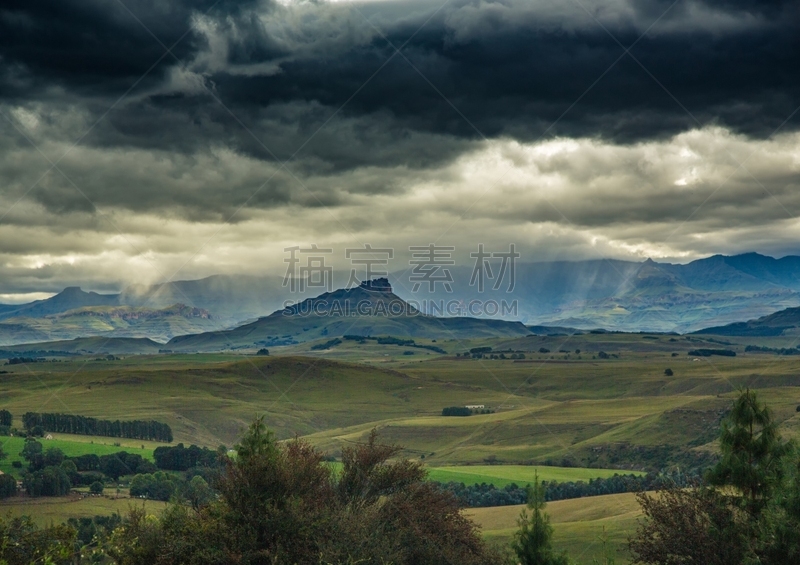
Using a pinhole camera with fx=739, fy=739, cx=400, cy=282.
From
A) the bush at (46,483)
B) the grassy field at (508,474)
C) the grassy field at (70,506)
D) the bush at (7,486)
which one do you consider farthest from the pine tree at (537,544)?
the bush at (46,483)

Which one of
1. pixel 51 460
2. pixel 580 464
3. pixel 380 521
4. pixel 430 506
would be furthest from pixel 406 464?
pixel 51 460

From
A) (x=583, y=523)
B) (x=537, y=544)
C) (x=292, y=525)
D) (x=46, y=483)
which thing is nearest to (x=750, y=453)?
(x=537, y=544)

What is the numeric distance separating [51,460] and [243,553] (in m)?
181

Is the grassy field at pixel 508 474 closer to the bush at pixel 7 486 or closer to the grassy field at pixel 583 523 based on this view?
the grassy field at pixel 583 523

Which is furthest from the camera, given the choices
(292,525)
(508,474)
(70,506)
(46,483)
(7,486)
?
(508,474)

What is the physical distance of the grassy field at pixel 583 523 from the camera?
8969 cm

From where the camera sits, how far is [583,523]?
108000 millimetres

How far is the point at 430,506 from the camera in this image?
4403 cm

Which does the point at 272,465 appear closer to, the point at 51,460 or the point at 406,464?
the point at 406,464

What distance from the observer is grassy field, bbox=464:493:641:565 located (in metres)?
89.7

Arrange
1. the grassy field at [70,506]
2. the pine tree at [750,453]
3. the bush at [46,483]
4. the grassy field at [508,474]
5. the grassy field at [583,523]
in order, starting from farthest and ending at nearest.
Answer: the grassy field at [508,474], the bush at [46,483], the grassy field at [70,506], the grassy field at [583,523], the pine tree at [750,453]

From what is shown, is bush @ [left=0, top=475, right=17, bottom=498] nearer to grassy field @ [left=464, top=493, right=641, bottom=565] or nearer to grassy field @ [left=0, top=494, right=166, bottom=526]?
grassy field @ [left=0, top=494, right=166, bottom=526]

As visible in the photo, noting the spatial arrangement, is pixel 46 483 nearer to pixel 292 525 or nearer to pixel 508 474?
pixel 508 474

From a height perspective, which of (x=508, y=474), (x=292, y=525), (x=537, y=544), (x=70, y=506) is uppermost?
(x=292, y=525)
